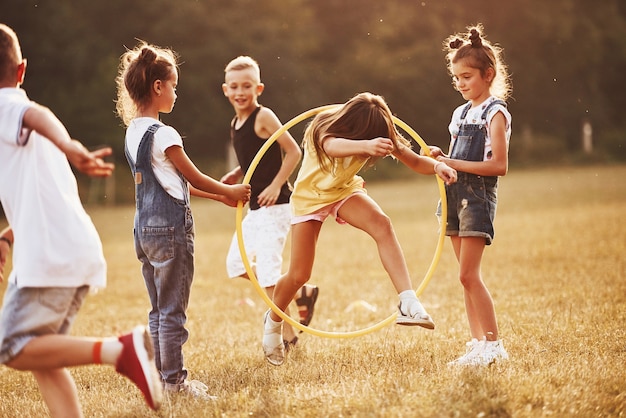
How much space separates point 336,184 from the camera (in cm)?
503

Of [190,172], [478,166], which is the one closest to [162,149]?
[190,172]

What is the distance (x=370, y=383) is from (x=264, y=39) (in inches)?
1450

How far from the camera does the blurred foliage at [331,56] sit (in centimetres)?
3553

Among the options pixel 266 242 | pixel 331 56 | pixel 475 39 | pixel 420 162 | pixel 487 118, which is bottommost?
pixel 266 242

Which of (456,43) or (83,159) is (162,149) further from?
(456,43)

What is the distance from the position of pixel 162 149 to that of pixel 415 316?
69.0 inches

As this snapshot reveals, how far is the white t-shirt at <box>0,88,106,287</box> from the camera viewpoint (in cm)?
350

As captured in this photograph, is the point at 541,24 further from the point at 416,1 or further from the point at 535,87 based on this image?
the point at 416,1

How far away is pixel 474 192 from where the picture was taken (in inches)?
199

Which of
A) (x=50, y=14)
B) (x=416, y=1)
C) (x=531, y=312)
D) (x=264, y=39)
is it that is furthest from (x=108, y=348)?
(x=416, y=1)

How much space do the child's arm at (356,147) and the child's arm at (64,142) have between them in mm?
1567

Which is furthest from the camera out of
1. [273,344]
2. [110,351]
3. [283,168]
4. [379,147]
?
[283,168]

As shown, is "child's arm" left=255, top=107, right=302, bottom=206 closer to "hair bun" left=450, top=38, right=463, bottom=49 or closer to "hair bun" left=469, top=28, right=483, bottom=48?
"hair bun" left=450, top=38, right=463, bottom=49

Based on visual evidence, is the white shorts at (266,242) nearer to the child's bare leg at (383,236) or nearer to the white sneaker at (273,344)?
the white sneaker at (273,344)
